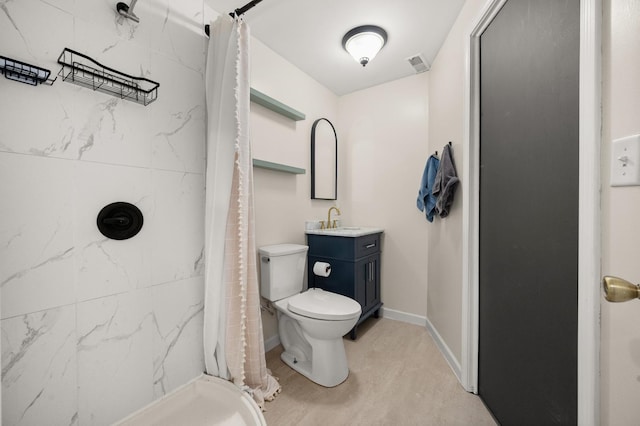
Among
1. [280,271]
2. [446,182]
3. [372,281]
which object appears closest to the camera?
[446,182]

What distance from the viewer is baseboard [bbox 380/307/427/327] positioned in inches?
96.2

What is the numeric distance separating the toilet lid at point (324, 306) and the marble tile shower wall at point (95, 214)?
2.03 feet

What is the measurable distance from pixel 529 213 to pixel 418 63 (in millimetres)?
1821

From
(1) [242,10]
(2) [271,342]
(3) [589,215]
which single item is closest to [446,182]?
(3) [589,215]

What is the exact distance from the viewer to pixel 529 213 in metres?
1.07

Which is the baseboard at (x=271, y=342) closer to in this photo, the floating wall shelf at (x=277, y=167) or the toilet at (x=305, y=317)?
Result: the toilet at (x=305, y=317)

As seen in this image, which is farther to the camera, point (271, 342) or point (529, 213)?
point (271, 342)

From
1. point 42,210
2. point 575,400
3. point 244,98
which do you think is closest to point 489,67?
point 244,98

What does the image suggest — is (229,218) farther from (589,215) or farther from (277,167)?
(589,215)

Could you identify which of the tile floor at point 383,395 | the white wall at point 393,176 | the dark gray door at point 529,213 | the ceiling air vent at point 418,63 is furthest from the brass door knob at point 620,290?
the ceiling air vent at point 418,63

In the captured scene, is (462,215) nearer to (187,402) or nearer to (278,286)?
(278,286)

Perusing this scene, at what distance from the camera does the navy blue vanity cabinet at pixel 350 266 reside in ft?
7.06

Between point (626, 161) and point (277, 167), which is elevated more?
point (277, 167)

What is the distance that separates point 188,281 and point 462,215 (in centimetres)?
171
